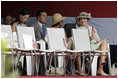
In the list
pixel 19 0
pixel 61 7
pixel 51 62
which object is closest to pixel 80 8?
pixel 61 7

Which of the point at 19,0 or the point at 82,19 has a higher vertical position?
the point at 19,0

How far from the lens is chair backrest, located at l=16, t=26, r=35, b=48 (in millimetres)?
5707

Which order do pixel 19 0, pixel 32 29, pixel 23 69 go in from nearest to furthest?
pixel 32 29
pixel 23 69
pixel 19 0

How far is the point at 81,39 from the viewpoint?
20.9 ft

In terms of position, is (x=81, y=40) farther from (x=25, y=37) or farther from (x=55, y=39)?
(x=25, y=37)

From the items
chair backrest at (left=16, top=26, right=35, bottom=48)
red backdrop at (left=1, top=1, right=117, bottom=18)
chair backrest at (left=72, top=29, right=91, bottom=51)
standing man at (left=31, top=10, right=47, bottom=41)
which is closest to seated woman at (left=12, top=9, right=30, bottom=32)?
standing man at (left=31, top=10, right=47, bottom=41)

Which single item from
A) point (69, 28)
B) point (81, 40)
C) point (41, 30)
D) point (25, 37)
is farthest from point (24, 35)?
point (69, 28)

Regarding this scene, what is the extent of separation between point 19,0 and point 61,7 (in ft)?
3.20

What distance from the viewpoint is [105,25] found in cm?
829

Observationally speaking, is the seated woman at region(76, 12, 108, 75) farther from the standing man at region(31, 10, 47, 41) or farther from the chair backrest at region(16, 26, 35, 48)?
the chair backrest at region(16, 26, 35, 48)

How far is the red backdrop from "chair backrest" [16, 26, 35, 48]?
2.17 meters

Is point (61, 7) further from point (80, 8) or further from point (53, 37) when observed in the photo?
point (53, 37)

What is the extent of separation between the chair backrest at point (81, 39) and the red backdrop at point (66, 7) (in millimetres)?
1779

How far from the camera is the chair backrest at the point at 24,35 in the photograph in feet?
18.7
